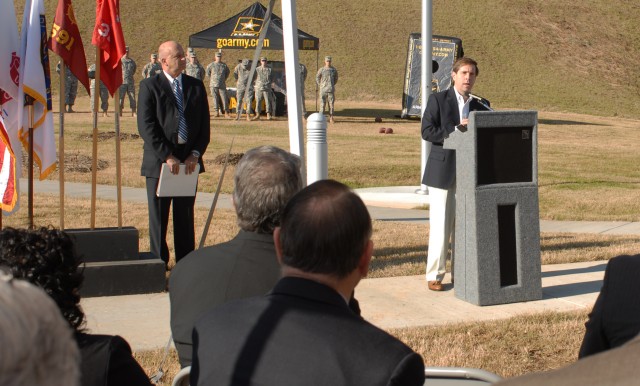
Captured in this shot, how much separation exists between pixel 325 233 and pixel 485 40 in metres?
50.3

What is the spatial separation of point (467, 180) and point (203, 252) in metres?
3.59

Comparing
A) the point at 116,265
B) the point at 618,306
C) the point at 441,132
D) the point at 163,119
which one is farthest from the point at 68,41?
the point at 618,306

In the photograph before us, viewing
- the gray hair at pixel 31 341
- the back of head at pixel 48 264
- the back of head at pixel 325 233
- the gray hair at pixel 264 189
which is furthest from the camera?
the gray hair at pixel 264 189

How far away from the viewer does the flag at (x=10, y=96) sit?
23.3ft

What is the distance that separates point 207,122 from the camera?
7734mm

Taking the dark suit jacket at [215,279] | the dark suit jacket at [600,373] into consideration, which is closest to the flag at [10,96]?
the dark suit jacket at [215,279]

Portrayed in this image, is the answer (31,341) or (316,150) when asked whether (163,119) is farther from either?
(31,341)

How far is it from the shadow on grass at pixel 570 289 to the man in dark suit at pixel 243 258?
13.3 feet

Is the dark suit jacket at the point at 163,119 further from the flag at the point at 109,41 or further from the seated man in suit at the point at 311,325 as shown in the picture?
the seated man in suit at the point at 311,325

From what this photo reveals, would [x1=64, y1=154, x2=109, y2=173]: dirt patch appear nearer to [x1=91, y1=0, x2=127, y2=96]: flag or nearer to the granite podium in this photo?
[x1=91, y1=0, x2=127, y2=96]: flag

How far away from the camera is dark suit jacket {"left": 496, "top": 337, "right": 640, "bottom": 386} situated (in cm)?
107

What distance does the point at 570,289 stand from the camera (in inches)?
292

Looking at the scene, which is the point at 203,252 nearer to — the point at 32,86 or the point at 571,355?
the point at 571,355

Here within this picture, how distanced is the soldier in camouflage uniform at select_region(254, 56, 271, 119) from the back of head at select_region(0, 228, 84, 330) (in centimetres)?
2678
